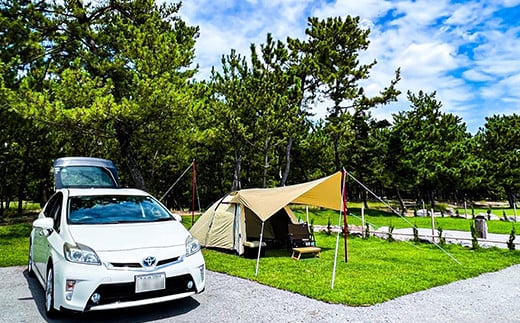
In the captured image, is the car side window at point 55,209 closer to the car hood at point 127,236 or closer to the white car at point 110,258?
the white car at point 110,258

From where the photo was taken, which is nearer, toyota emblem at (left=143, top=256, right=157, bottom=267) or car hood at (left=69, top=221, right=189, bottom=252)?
toyota emblem at (left=143, top=256, right=157, bottom=267)

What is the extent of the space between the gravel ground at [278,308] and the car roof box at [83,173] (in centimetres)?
579

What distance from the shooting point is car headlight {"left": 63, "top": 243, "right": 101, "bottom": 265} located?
13.0 feet

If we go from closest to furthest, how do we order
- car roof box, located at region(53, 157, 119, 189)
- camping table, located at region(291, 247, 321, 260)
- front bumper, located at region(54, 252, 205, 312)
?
front bumper, located at region(54, 252, 205, 312) < camping table, located at region(291, 247, 321, 260) < car roof box, located at region(53, 157, 119, 189)

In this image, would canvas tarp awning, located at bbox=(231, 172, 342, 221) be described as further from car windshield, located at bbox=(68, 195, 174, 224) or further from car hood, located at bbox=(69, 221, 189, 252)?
car hood, located at bbox=(69, 221, 189, 252)

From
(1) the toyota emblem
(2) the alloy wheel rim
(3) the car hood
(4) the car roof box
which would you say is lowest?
(2) the alloy wheel rim

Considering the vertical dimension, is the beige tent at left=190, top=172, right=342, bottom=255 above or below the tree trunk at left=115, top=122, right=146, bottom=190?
below

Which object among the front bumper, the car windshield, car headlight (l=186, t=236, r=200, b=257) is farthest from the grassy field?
the front bumper

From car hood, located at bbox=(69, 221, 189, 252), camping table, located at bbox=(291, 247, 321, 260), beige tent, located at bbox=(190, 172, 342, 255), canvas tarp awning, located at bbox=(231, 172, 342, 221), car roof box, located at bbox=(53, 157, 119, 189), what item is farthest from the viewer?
car roof box, located at bbox=(53, 157, 119, 189)

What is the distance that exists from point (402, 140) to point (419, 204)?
10128 millimetres

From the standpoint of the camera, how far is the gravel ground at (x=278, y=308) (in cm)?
438

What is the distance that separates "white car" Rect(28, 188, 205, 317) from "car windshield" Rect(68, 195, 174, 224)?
12 millimetres

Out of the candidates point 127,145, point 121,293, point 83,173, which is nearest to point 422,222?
point 127,145

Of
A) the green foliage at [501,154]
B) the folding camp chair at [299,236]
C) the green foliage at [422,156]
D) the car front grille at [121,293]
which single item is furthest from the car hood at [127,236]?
the green foliage at [501,154]
